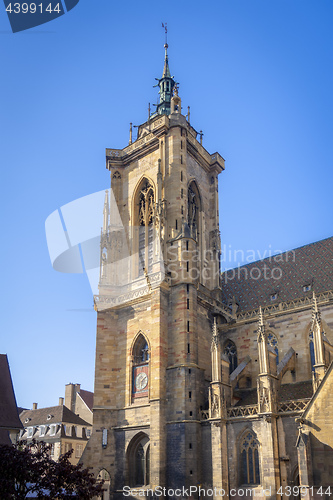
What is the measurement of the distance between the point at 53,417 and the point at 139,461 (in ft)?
73.9

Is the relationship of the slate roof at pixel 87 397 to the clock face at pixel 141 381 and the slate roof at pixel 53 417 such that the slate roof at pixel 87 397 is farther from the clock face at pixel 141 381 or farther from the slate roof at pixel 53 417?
the clock face at pixel 141 381

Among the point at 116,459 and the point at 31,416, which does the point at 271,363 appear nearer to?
the point at 116,459

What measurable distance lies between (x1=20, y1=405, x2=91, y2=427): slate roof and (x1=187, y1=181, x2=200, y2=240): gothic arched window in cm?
2322

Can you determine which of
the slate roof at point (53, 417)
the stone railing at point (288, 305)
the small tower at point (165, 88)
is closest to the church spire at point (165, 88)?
the small tower at point (165, 88)

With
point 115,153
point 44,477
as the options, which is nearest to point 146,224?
point 115,153

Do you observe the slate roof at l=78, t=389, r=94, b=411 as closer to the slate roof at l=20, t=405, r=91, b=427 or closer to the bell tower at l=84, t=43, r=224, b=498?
the slate roof at l=20, t=405, r=91, b=427

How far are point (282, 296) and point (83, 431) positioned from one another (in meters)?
25.2

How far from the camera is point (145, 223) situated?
31.9 m

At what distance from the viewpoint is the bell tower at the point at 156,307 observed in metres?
25.3

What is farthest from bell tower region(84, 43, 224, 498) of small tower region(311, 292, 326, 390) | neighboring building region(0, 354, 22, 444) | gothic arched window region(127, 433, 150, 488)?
small tower region(311, 292, 326, 390)

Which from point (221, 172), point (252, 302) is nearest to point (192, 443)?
point (252, 302)

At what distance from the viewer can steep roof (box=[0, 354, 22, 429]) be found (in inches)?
1198

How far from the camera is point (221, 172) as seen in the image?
3603 cm

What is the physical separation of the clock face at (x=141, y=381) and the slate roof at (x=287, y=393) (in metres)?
4.76
